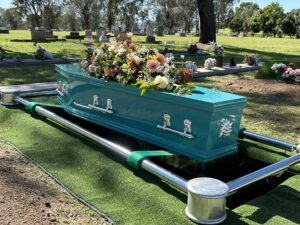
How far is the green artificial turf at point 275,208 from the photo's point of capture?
3.33 metres

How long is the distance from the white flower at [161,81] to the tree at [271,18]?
6821cm

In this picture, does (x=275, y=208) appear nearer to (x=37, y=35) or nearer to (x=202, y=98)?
(x=202, y=98)

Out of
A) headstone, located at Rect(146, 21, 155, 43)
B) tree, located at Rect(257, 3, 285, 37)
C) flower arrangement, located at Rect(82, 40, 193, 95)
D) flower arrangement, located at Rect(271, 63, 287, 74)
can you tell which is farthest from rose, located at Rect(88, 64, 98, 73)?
tree, located at Rect(257, 3, 285, 37)

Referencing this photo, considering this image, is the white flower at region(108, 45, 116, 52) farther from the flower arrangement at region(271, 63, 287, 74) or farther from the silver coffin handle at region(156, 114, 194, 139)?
the flower arrangement at region(271, 63, 287, 74)

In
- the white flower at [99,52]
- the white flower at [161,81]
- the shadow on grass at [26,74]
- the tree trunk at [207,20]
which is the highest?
the tree trunk at [207,20]

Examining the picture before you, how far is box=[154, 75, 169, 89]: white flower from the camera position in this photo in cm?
426

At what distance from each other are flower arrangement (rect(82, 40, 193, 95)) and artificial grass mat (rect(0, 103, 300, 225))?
3.20 feet

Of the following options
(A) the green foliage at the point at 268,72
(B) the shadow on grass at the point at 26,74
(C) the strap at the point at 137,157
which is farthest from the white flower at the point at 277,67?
(C) the strap at the point at 137,157

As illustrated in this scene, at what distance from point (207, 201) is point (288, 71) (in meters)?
8.30

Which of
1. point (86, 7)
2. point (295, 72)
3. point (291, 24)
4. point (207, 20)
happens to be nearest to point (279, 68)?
point (295, 72)

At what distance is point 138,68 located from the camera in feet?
15.5

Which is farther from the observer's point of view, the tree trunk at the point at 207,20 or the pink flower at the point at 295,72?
the tree trunk at the point at 207,20

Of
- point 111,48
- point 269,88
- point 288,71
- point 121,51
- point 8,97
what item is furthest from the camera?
point 288,71

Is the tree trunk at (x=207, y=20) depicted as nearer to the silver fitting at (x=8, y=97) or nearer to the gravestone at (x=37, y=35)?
the gravestone at (x=37, y=35)
